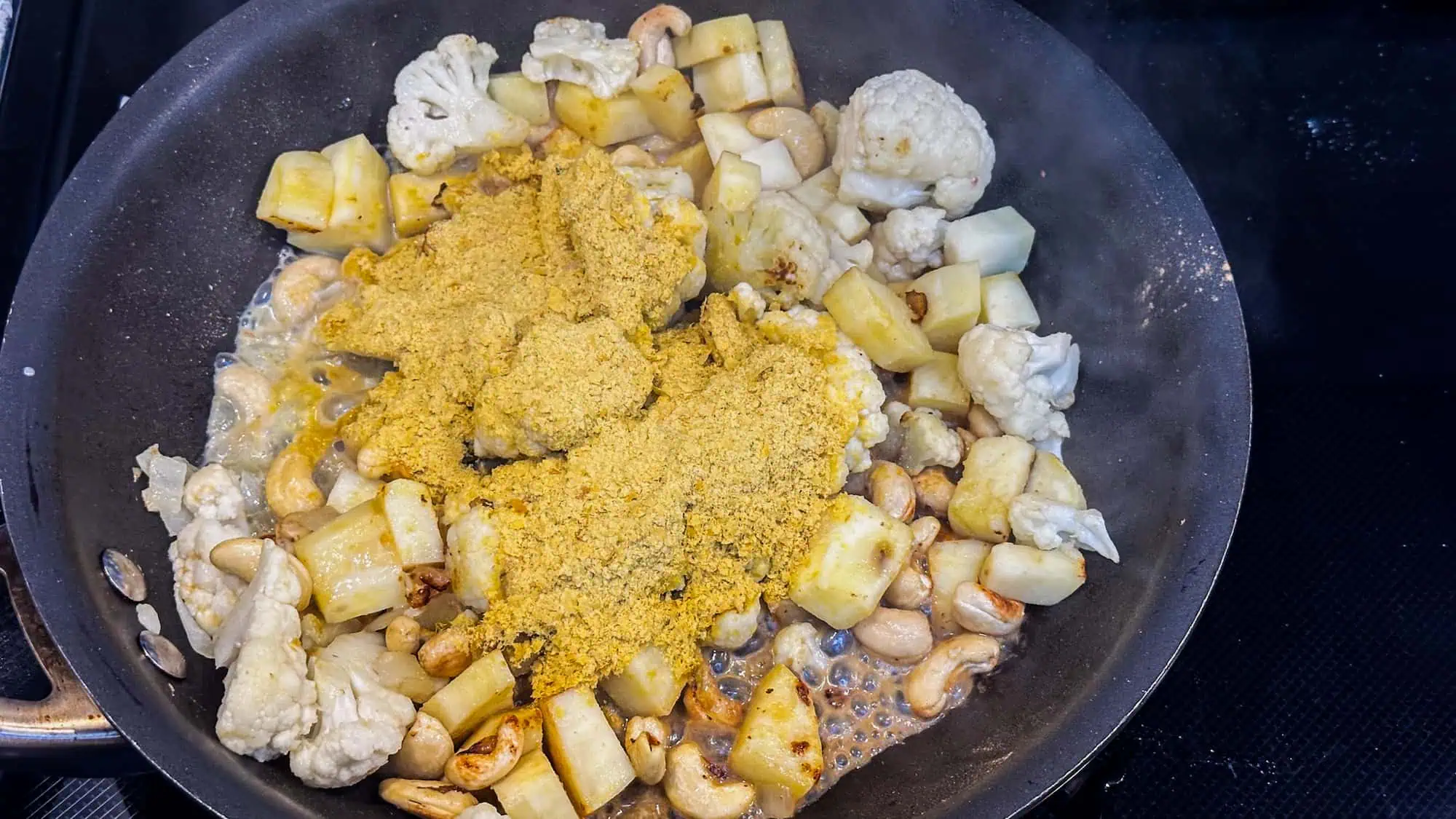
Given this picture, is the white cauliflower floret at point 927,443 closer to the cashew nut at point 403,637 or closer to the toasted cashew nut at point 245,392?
the cashew nut at point 403,637

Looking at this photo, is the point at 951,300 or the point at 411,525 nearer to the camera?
the point at 411,525

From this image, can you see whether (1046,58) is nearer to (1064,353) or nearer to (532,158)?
(1064,353)

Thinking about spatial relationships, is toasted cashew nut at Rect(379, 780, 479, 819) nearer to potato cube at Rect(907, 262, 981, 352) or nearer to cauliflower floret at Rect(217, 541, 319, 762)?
cauliflower floret at Rect(217, 541, 319, 762)

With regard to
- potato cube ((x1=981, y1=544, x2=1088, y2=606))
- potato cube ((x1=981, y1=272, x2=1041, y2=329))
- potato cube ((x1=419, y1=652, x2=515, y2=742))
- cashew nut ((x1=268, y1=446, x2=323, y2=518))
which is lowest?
potato cube ((x1=981, y1=544, x2=1088, y2=606))

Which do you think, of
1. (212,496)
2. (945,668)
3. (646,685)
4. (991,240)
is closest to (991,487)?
(945,668)

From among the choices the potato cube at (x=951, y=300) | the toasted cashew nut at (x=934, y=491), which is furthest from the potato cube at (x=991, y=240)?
the toasted cashew nut at (x=934, y=491)

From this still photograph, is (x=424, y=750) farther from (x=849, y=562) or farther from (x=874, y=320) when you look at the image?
(x=874, y=320)

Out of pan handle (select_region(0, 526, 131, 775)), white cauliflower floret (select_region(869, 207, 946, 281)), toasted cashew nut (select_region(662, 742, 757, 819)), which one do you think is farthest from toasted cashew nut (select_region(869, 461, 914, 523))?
pan handle (select_region(0, 526, 131, 775))
